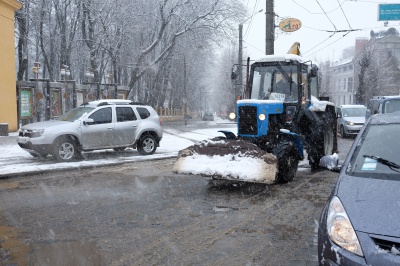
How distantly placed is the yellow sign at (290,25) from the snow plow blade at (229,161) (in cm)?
1176

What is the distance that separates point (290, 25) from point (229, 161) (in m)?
12.6

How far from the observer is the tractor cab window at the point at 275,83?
385 inches

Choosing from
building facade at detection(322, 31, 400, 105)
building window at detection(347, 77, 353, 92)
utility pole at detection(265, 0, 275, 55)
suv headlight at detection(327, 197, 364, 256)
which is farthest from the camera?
building window at detection(347, 77, 353, 92)

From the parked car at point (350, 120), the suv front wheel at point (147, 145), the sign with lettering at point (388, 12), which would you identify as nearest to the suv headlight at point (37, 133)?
the suv front wheel at point (147, 145)

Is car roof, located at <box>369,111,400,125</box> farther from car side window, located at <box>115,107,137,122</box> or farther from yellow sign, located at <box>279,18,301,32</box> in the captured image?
yellow sign, located at <box>279,18,301,32</box>

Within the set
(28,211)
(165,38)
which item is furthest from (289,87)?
(165,38)

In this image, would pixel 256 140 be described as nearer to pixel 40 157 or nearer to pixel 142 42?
pixel 40 157

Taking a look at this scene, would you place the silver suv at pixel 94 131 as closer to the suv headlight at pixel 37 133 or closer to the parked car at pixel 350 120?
the suv headlight at pixel 37 133

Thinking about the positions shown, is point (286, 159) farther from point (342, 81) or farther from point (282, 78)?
point (342, 81)

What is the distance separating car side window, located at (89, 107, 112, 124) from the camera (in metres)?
12.7

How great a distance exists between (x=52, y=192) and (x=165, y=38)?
31795 mm

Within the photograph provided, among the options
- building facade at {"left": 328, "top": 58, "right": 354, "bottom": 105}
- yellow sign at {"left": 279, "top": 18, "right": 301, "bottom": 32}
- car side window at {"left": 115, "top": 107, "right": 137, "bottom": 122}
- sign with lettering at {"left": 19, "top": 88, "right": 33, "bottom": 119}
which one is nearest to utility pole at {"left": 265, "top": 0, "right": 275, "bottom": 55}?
yellow sign at {"left": 279, "top": 18, "right": 301, "bottom": 32}

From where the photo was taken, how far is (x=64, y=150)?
39.5ft

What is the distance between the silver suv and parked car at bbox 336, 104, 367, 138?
12.0 m
